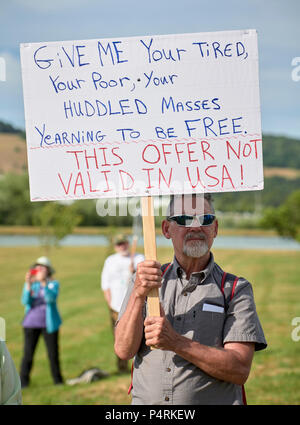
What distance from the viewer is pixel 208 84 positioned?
2881 millimetres

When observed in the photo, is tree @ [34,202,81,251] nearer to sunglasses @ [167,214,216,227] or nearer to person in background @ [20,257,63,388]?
person in background @ [20,257,63,388]

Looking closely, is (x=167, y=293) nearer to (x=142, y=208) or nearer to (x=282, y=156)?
(x=142, y=208)

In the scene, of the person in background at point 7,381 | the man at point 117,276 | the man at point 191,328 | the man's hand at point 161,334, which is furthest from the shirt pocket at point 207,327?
the man at point 117,276

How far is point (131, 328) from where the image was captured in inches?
111

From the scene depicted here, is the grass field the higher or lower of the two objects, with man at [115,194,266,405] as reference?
lower

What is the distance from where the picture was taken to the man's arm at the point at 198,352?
271 cm

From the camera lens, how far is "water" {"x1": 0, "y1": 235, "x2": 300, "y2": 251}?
38938mm

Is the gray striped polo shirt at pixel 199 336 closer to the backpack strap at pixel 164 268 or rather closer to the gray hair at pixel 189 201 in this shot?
the backpack strap at pixel 164 268

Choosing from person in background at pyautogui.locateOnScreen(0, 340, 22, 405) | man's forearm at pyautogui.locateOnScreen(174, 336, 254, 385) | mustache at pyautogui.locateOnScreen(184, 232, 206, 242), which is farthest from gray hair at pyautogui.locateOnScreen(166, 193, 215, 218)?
person in background at pyautogui.locateOnScreen(0, 340, 22, 405)

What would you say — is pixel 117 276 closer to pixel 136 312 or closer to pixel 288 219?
pixel 136 312

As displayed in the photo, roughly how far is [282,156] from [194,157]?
62.7 m

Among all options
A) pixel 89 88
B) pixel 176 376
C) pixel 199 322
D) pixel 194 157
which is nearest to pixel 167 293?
pixel 199 322

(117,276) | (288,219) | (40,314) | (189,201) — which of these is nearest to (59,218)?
(288,219)

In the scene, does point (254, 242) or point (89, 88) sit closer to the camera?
point (89, 88)
